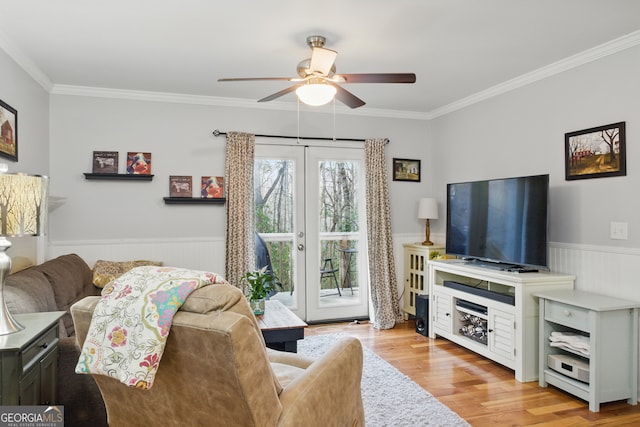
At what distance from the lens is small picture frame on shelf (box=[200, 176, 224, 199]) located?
458 cm

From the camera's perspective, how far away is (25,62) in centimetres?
342

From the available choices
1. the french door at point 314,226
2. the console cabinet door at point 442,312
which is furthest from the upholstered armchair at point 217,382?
the french door at point 314,226

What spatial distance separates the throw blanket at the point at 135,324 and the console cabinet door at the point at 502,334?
2.75 m

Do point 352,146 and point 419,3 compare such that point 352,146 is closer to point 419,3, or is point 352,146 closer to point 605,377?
point 419,3

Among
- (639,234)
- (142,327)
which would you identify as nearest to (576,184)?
(639,234)

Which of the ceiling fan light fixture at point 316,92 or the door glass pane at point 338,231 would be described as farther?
the door glass pane at point 338,231

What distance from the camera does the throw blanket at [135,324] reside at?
135 centimetres

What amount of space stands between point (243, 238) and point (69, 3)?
8.55ft

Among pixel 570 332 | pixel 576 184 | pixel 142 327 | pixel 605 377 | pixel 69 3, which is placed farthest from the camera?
pixel 576 184

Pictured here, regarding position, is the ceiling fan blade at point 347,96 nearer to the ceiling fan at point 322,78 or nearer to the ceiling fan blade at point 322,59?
the ceiling fan at point 322,78

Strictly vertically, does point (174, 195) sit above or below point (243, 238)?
above

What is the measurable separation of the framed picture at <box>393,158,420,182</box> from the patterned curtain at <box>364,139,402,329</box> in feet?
0.74

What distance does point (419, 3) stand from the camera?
255 centimetres

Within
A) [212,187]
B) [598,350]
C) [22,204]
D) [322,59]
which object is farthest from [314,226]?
[22,204]
